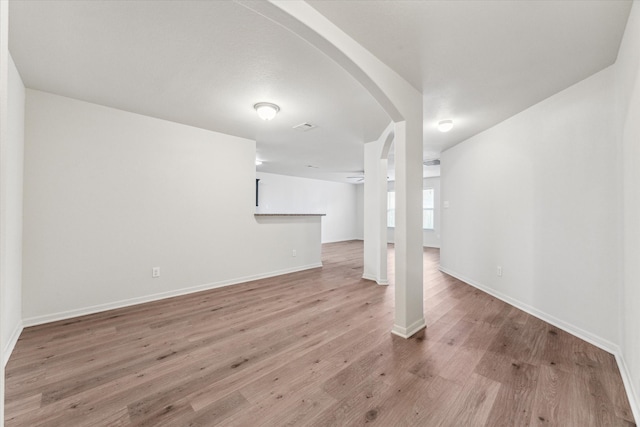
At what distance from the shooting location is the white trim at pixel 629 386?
1.45 meters

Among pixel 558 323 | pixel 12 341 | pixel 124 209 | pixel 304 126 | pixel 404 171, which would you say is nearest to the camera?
pixel 12 341

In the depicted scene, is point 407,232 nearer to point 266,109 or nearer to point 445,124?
point 445,124

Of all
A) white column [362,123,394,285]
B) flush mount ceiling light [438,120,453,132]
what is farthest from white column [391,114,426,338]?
white column [362,123,394,285]

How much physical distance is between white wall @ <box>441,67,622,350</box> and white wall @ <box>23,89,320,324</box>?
3.57 m

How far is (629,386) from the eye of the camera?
166 cm

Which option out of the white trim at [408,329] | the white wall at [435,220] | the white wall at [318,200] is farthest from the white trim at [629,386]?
the white wall at [318,200]

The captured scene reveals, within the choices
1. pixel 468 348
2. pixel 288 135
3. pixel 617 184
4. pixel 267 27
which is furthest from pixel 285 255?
pixel 617 184

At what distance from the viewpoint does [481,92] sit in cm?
267

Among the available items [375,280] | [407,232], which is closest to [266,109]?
[407,232]

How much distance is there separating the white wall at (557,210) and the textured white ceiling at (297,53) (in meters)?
0.31

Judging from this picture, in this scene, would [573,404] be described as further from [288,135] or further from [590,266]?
[288,135]

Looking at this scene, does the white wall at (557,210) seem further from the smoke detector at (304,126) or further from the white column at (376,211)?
the smoke detector at (304,126)

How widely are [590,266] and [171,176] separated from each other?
4636 mm

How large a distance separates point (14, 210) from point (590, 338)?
16.7 ft
